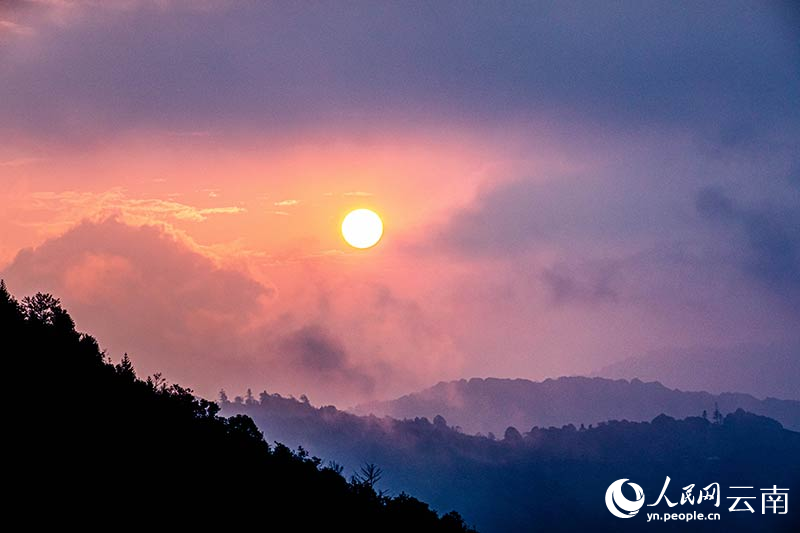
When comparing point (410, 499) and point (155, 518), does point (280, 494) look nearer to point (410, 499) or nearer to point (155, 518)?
point (155, 518)

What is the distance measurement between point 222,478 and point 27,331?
21321 millimetres

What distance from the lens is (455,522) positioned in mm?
117750

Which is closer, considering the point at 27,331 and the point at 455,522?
the point at 27,331

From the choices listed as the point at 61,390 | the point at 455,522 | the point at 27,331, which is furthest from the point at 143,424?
the point at 455,522

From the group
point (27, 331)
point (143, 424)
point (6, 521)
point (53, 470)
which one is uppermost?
point (27, 331)

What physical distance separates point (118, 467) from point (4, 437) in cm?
818

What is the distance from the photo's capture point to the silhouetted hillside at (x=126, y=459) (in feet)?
189

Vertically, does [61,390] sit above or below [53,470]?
above

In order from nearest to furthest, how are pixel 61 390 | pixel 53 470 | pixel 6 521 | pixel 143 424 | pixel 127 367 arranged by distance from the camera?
pixel 6 521, pixel 53 470, pixel 61 390, pixel 143 424, pixel 127 367

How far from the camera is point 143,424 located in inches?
2911

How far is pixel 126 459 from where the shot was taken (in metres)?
65.2

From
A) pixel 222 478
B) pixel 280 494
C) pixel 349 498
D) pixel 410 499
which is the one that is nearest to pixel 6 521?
pixel 222 478

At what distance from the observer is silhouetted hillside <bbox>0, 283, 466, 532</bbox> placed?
5769 cm

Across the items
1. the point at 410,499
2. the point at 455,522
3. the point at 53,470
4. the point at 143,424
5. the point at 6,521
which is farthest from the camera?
the point at 455,522
